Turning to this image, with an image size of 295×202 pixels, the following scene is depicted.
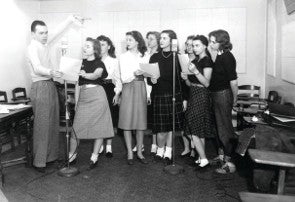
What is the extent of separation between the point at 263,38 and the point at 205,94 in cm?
284

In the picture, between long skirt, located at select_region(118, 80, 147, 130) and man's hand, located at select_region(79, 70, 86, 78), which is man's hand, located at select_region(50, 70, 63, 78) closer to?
man's hand, located at select_region(79, 70, 86, 78)

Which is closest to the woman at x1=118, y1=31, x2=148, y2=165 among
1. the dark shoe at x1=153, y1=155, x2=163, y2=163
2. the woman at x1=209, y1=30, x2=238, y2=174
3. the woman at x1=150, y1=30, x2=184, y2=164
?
the woman at x1=150, y1=30, x2=184, y2=164

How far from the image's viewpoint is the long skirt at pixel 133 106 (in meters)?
3.97

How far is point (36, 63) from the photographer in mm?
3742

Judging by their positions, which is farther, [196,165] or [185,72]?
[196,165]

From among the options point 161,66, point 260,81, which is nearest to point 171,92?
point 161,66

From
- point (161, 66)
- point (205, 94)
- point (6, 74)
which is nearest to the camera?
point (205, 94)

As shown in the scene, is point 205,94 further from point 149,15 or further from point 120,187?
point 149,15

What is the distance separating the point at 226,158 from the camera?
3.82m

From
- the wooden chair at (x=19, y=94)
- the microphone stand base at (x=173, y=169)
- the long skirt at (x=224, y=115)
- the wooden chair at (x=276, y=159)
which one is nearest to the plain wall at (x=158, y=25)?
the wooden chair at (x=19, y=94)

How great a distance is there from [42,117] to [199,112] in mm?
1765

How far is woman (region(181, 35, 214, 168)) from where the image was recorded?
139 inches

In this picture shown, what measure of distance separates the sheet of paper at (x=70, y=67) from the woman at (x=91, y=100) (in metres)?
0.18

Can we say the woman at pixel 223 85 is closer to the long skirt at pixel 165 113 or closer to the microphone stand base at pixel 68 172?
the long skirt at pixel 165 113
